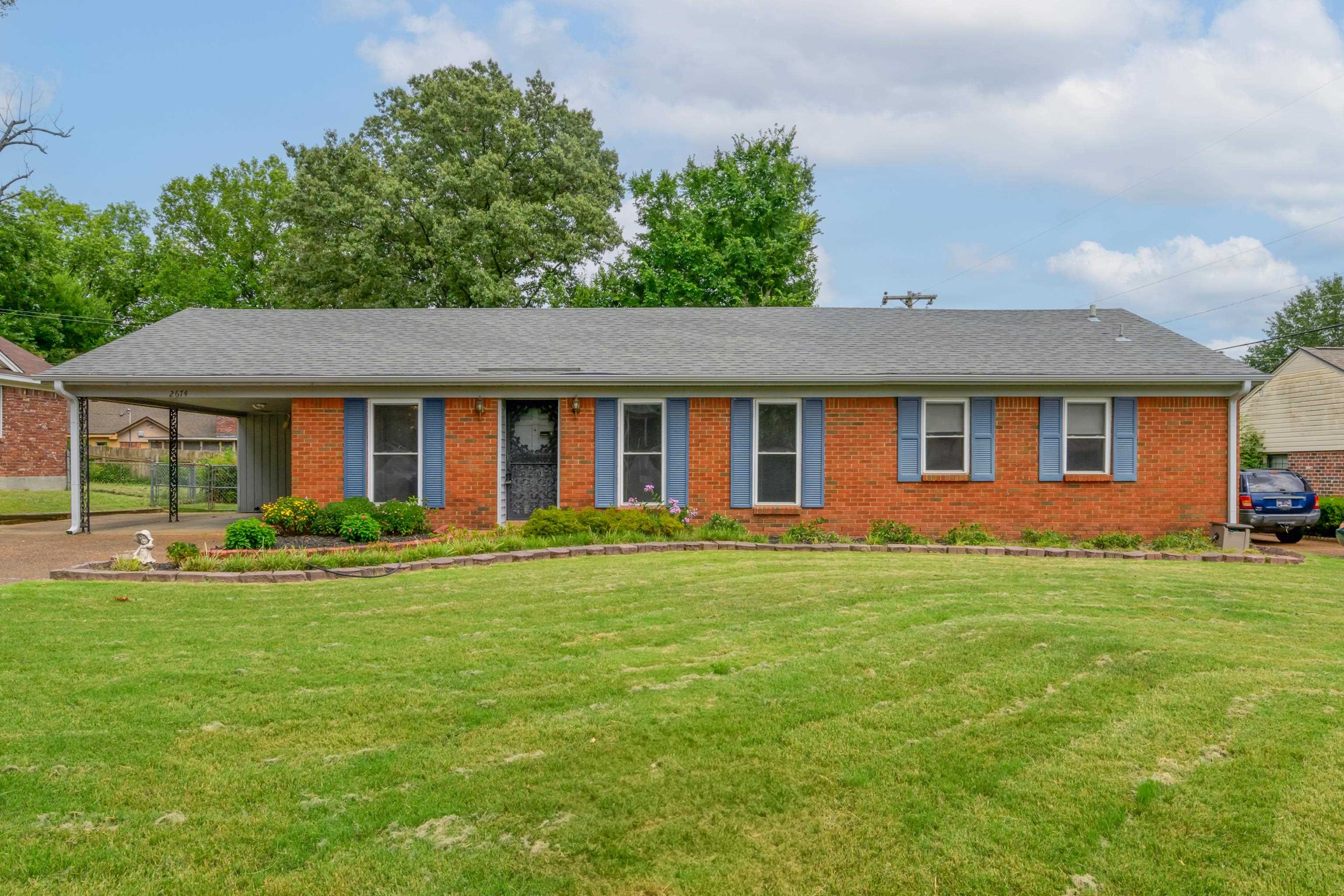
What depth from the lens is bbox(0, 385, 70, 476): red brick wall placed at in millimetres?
24328

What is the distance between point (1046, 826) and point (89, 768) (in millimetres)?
4000

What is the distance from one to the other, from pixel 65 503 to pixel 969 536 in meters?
22.1

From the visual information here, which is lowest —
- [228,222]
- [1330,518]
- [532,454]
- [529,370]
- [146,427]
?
[1330,518]

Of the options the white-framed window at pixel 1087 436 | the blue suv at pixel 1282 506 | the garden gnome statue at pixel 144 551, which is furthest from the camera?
the blue suv at pixel 1282 506

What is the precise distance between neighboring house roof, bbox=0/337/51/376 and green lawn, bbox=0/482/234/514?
3357 millimetres

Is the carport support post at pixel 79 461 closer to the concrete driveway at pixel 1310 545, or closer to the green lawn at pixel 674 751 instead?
the green lawn at pixel 674 751

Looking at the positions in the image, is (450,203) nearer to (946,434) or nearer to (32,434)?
(32,434)

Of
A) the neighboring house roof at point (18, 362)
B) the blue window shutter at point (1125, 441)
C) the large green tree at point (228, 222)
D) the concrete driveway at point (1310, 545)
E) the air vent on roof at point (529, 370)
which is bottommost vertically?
the concrete driveway at point (1310, 545)

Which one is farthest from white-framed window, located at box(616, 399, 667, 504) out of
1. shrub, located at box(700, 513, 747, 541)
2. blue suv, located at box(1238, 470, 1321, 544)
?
blue suv, located at box(1238, 470, 1321, 544)

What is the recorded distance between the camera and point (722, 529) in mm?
12719

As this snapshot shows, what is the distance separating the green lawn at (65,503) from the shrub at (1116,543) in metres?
19.1

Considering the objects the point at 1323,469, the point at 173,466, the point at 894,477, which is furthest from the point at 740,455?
the point at 1323,469

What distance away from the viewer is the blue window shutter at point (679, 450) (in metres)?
13.4

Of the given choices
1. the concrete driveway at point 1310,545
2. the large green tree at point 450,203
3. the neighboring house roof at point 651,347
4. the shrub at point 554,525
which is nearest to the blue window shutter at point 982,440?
the neighboring house roof at point 651,347
